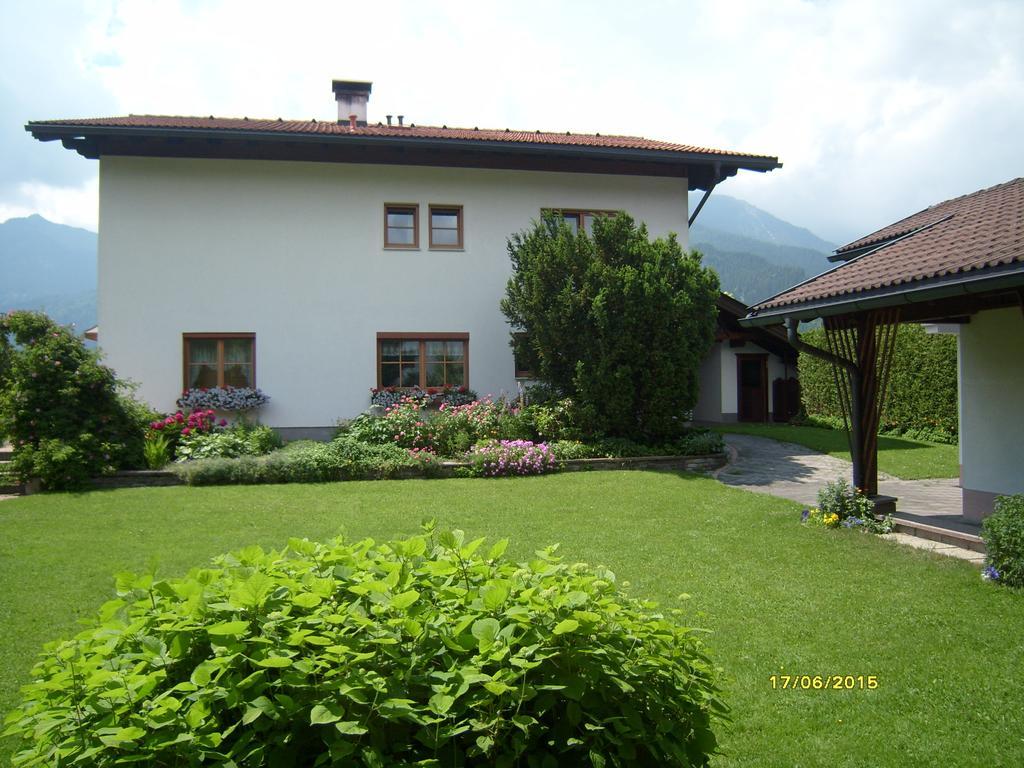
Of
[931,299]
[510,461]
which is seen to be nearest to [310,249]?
[510,461]

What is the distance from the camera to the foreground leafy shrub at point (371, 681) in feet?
5.55

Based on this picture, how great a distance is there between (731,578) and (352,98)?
16.6 m

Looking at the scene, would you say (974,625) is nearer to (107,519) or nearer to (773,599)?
(773,599)

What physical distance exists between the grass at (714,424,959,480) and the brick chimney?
1329 centimetres

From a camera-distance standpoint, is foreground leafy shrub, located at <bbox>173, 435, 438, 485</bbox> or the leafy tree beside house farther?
the leafy tree beside house

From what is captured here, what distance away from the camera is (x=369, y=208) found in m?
15.4

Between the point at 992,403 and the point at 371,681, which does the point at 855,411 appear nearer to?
the point at 992,403

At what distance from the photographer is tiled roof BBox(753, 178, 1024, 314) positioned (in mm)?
6496

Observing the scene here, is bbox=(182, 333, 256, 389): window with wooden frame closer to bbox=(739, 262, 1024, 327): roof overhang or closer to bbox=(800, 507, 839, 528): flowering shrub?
bbox=(739, 262, 1024, 327): roof overhang

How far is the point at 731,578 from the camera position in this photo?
19.8ft

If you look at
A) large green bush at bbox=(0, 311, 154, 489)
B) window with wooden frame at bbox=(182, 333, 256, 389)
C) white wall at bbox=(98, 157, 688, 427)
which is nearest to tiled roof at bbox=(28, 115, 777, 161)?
white wall at bbox=(98, 157, 688, 427)

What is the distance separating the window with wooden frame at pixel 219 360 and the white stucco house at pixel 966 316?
10881 mm

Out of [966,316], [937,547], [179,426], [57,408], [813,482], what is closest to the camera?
[937,547]

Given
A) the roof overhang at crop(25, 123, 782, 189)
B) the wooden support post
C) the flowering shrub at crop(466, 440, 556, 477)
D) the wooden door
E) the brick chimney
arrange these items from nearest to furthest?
the wooden support post → the flowering shrub at crop(466, 440, 556, 477) → the roof overhang at crop(25, 123, 782, 189) → the brick chimney → the wooden door
